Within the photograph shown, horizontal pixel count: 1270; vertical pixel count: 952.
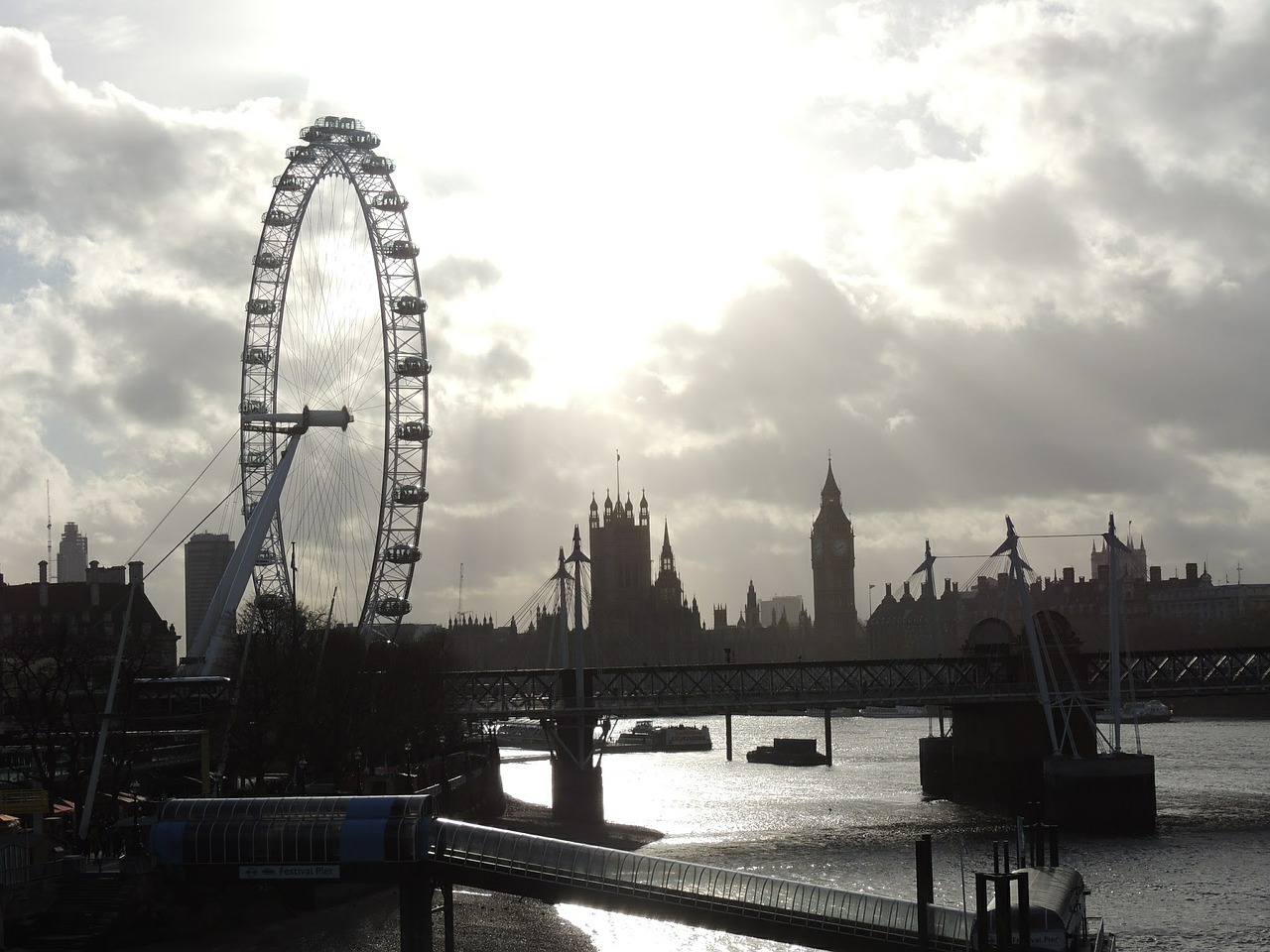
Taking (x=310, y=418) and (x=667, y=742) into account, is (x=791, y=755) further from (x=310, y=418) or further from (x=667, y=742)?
(x=310, y=418)

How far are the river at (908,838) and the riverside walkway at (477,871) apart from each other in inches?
251

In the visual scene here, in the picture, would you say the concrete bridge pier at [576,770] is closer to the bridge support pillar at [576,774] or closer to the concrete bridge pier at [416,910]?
the bridge support pillar at [576,774]

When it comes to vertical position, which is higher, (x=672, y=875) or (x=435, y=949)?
(x=672, y=875)

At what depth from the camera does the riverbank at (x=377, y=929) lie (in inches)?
1629

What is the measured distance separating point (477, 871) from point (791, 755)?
80.6m

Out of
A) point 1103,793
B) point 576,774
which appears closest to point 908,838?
point 1103,793

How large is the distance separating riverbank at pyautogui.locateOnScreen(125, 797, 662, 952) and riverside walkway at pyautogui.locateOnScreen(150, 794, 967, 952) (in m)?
2.11

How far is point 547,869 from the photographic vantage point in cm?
3825

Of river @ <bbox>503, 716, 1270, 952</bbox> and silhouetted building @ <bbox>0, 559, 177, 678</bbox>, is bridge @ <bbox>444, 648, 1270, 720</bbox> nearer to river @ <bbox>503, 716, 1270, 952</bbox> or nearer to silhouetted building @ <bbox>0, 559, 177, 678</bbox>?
river @ <bbox>503, 716, 1270, 952</bbox>

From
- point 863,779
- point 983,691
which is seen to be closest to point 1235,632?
point 863,779

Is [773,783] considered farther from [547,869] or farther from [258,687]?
[547,869]

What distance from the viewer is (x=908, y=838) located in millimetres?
63969

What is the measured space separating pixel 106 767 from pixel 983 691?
42.3m

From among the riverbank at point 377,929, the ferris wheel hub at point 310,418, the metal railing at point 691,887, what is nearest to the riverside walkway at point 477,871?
the metal railing at point 691,887
